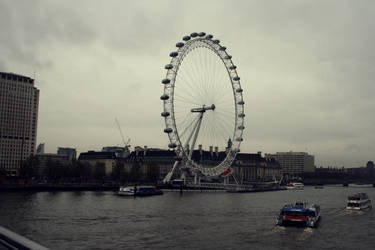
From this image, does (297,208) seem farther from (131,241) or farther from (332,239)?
(131,241)

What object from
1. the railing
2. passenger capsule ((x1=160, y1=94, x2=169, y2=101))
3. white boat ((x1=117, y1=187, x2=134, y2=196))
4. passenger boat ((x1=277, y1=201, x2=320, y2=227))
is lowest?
white boat ((x1=117, y1=187, x2=134, y2=196))

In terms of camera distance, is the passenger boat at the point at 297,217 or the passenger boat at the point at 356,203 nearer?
the passenger boat at the point at 297,217

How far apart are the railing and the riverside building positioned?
153 metres

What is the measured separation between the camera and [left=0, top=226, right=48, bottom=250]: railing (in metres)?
8.51

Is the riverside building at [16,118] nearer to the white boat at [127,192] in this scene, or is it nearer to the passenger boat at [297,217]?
the white boat at [127,192]

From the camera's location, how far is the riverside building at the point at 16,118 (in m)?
156

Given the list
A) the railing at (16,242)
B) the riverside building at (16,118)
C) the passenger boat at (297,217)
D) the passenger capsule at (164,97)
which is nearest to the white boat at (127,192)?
the passenger capsule at (164,97)

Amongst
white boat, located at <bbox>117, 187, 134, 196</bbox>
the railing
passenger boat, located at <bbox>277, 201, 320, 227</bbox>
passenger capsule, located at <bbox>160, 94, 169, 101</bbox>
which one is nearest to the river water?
passenger boat, located at <bbox>277, 201, 320, 227</bbox>

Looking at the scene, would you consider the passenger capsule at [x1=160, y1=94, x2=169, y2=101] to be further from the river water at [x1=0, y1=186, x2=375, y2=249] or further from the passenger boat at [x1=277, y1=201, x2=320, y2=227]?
the passenger boat at [x1=277, y1=201, x2=320, y2=227]

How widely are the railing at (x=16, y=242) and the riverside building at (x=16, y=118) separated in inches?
6011

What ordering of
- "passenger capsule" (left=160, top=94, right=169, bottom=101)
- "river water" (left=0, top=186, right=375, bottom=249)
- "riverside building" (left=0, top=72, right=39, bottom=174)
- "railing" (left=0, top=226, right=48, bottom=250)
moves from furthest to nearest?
"riverside building" (left=0, top=72, right=39, bottom=174), "passenger capsule" (left=160, top=94, right=169, bottom=101), "river water" (left=0, top=186, right=375, bottom=249), "railing" (left=0, top=226, right=48, bottom=250)

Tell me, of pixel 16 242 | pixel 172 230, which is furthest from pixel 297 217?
pixel 16 242

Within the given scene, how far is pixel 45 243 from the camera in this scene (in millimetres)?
27922

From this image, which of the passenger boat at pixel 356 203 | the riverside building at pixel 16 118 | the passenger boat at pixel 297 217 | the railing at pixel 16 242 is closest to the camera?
the railing at pixel 16 242
